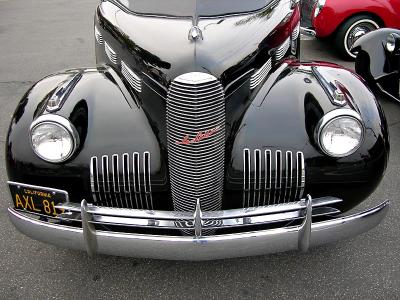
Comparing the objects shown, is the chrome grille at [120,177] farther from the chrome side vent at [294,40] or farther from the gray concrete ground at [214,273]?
the chrome side vent at [294,40]

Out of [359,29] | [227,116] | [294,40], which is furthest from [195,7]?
[359,29]

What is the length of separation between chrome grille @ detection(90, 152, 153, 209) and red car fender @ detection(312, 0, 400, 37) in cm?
520

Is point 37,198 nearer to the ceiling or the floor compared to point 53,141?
nearer to the floor

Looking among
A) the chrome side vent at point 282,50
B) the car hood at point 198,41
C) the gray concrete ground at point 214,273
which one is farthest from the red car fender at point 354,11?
the gray concrete ground at point 214,273

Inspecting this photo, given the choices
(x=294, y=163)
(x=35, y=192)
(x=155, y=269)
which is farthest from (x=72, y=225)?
(x=294, y=163)

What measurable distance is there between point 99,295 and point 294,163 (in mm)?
1452

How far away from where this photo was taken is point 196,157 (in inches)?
90.4

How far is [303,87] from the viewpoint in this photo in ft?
8.59

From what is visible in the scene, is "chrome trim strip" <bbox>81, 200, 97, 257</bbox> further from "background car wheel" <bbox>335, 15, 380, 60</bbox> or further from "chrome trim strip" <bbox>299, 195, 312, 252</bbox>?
"background car wheel" <bbox>335, 15, 380, 60</bbox>

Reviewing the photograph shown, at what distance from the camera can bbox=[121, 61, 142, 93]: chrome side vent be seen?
272 centimetres

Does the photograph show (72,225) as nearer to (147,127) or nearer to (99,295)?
(99,295)

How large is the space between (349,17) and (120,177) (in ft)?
18.2

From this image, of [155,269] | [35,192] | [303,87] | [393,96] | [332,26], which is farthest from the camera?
[332,26]

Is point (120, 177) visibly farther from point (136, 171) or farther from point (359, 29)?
point (359, 29)
